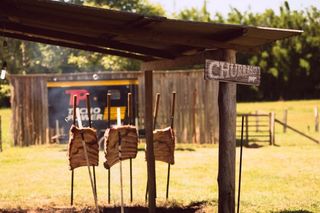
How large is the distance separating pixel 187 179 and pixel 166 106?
7.40m

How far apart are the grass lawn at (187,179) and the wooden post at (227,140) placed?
5.43 feet

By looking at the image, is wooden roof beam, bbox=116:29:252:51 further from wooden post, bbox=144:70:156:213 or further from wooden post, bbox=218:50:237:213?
wooden post, bbox=144:70:156:213

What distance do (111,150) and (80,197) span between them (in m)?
2.38

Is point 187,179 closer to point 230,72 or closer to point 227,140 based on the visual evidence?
point 227,140

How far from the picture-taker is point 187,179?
11.5m

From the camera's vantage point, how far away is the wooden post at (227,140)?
20.0 ft

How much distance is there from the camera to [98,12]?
4.92 meters

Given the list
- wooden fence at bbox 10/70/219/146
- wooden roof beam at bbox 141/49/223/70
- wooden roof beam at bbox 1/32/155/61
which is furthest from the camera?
wooden fence at bbox 10/70/219/146

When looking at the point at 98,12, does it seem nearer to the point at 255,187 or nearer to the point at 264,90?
the point at 255,187

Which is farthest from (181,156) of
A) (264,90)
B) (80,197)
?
(264,90)

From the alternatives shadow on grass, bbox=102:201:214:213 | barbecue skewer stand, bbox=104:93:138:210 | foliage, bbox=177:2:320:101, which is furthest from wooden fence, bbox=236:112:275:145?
foliage, bbox=177:2:320:101

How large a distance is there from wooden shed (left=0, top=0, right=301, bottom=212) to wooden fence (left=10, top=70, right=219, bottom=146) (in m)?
11.1

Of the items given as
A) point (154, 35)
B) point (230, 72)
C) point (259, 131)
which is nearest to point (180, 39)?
point (154, 35)

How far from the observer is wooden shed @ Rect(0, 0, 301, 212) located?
5.14 meters
